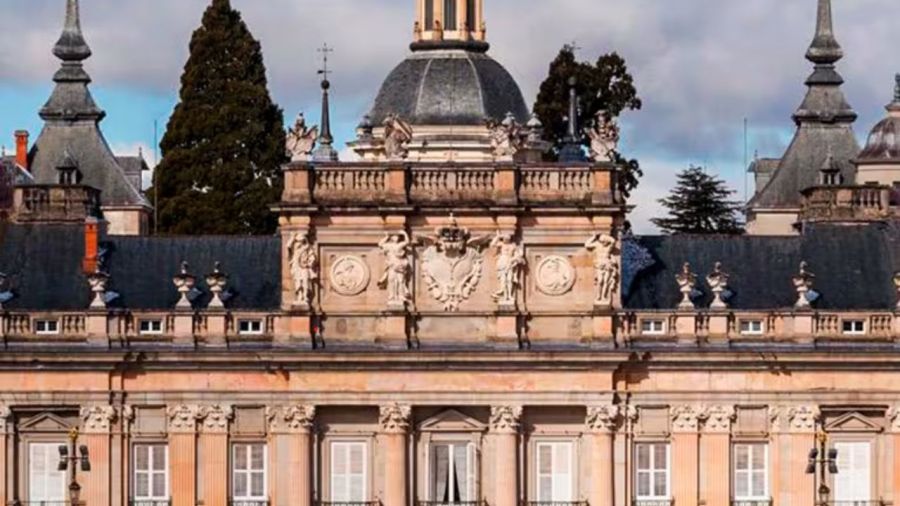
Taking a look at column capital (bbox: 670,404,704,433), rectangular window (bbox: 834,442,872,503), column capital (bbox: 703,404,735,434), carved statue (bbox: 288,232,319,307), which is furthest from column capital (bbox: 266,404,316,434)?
rectangular window (bbox: 834,442,872,503)

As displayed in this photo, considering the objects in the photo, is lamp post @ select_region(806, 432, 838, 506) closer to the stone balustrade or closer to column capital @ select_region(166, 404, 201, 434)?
the stone balustrade

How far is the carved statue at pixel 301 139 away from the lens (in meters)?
136

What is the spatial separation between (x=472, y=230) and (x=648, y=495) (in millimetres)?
9005

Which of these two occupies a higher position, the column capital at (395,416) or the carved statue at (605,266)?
the carved statue at (605,266)

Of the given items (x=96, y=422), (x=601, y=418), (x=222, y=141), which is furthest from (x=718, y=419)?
(x=222, y=141)

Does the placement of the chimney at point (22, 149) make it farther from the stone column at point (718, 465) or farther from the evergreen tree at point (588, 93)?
the stone column at point (718, 465)

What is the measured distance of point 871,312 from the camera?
137 metres

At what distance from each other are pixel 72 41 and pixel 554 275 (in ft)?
145

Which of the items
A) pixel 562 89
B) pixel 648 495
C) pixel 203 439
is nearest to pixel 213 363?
pixel 203 439

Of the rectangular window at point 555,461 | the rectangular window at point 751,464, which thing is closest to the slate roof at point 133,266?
the rectangular window at point 555,461

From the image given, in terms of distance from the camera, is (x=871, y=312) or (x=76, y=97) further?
(x=76, y=97)

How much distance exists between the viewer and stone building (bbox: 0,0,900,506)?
136m

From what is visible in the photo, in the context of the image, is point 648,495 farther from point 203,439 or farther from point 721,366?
point 203,439

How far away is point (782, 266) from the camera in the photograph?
5556 inches
